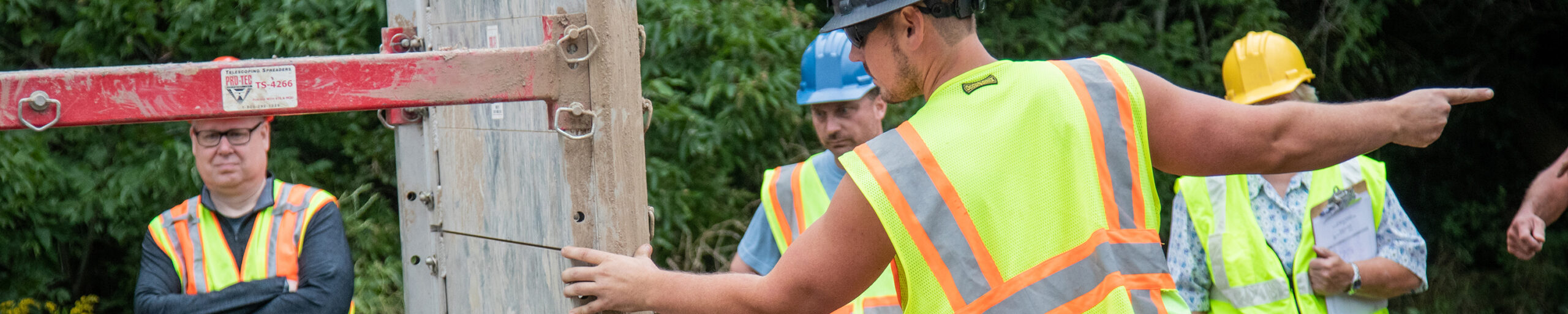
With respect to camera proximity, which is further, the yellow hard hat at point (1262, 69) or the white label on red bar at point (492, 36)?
the yellow hard hat at point (1262, 69)

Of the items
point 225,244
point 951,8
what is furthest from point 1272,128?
point 225,244

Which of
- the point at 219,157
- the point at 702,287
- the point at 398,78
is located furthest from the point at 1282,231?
the point at 219,157

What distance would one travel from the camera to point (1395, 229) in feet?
11.1

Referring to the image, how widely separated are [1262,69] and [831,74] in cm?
143

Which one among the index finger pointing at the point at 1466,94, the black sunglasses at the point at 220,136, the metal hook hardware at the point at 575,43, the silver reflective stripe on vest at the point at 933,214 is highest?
the metal hook hardware at the point at 575,43

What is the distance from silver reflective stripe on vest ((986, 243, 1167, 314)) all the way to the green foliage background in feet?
10.8

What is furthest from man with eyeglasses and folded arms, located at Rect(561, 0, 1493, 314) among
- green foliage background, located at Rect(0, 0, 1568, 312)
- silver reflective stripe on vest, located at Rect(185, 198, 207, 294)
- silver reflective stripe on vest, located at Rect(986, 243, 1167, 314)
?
green foliage background, located at Rect(0, 0, 1568, 312)

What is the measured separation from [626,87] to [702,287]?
1.24ft

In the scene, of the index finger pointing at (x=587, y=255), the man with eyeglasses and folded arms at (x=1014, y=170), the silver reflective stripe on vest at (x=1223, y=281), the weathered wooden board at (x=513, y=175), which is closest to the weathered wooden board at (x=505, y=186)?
the weathered wooden board at (x=513, y=175)

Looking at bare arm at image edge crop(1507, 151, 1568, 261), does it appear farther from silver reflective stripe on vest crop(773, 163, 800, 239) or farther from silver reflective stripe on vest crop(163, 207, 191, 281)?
silver reflective stripe on vest crop(163, 207, 191, 281)

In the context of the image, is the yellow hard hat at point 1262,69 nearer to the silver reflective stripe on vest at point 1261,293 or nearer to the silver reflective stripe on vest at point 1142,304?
the silver reflective stripe on vest at point 1261,293

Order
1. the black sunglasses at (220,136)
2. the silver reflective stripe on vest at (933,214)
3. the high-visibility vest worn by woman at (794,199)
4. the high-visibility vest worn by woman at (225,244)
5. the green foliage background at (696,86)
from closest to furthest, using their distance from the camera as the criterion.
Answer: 1. the silver reflective stripe on vest at (933,214)
2. the high-visibility vest worn by woman at (794,199)
3. the high-visibility vest worn by woman at (225,244)
4. the black sunglasses at (220,136)
5. the green foliage background at (696,86)

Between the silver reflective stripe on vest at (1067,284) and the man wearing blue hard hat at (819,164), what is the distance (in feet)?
4.33

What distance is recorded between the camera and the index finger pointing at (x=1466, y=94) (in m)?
1.92
